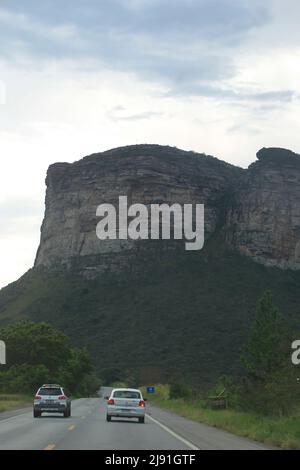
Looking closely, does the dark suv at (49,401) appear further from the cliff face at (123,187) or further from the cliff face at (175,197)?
the cliff face at (123,187)

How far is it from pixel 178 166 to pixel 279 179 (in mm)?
19267

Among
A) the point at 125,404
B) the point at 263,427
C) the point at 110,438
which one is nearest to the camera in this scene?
the point at 110,438

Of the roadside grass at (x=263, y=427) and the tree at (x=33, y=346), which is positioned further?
the tree at (x=33, y=346)

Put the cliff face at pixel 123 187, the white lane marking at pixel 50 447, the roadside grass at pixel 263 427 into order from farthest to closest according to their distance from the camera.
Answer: the cliff face at pixel 123 187, the roadside grass at pixel 263 427, the white lane marking at pixel 50 447

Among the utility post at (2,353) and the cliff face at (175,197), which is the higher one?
the cliff face at (175,197)

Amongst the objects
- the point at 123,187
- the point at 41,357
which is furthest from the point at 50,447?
the point at 123,187

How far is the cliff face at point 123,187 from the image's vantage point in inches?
5679

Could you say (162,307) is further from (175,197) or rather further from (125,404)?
(125,404)

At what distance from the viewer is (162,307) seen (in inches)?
4535

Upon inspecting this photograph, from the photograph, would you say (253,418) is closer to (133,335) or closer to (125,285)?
(133,335)

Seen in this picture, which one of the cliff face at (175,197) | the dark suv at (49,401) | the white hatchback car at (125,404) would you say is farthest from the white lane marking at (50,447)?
the cliff face at (175,197)

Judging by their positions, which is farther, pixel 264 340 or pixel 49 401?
pixel 264 340

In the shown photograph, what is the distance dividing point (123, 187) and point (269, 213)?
27.7 m

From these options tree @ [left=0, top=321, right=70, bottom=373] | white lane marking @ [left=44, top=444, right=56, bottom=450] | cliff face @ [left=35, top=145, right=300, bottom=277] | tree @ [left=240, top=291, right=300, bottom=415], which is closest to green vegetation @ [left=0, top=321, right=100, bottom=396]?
tree @ [left=0, top=321, right=70, bottom=373]
